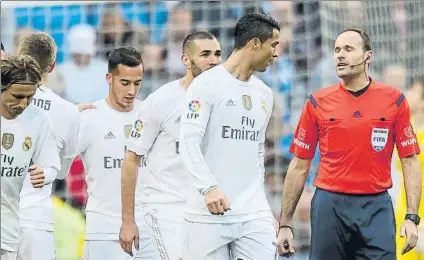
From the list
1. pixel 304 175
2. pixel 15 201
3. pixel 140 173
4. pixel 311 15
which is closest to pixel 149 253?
pixel 140 173

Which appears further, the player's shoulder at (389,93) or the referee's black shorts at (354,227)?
the player's shoulder at (389,93)

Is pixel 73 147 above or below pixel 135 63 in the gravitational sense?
below

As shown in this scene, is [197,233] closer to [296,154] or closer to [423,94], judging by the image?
[296,154]

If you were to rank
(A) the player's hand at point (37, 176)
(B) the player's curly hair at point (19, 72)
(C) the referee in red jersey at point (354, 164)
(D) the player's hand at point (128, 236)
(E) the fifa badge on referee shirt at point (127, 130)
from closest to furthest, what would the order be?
(B) the player's curly hair at point (19, 72) < (A) the player's hand at point (37, 176) < (C) the referee in red jersey at point (354, 164) < (D) the player's hand at point (128, 236) < (E) the fifa badge on referee shirt at point (127, 130)

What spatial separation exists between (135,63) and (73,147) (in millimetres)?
1023

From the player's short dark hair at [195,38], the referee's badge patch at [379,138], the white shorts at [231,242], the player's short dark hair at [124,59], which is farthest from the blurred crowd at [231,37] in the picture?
the white shorts at [231,242]

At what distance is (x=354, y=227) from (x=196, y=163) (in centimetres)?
137

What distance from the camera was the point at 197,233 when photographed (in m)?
7.93

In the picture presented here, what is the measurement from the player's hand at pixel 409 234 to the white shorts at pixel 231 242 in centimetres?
94

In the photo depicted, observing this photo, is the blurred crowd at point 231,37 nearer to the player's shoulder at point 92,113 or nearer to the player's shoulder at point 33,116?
the player's shoulder at point 92,113

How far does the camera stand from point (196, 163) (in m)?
7.67

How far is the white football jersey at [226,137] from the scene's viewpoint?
7879 millimetres

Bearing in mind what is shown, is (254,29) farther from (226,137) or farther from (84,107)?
(84,107)

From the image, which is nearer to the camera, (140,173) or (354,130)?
(354,130)
